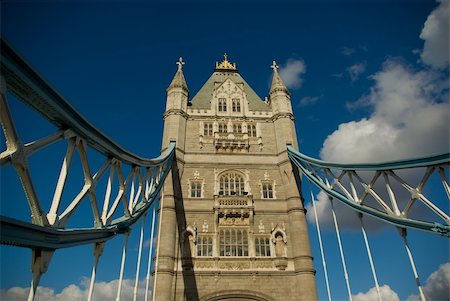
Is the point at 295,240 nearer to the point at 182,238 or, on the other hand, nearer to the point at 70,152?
the point at 182,238

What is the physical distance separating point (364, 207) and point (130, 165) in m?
9.27

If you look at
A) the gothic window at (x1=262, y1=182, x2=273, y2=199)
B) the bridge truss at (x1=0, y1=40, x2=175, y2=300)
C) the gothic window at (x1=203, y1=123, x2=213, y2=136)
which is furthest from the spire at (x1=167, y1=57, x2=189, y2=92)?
the bridge truss at (x1=0, y1=40, x2=175, y2=300)

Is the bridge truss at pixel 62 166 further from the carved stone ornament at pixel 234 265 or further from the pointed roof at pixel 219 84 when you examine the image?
the pointed roof at pixel 219 84

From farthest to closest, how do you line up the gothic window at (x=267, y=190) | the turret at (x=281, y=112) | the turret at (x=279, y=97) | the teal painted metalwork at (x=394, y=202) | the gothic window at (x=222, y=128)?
the turret at (x=279, y=97) < the gothic window at (x=222, y=128) < the turret at (x=281, y=112) < the gothic window at (x=267, y=190) < the teal painted metalwork at (x=394, y=202)

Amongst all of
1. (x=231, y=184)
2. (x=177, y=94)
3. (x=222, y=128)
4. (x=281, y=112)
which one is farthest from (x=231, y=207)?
(x=177, y=94)

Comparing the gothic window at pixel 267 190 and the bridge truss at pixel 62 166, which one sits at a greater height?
the gothic window at pixel 267 190

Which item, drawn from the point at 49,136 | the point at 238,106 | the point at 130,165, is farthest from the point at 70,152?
the point at 238,106

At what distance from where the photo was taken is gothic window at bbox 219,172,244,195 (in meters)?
21.5

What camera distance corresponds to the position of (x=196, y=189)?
21328mm

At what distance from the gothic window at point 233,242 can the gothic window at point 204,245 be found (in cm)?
71

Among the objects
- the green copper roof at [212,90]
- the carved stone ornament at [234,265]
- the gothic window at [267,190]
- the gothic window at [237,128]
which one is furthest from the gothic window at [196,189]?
the green copper roof at [212,90]

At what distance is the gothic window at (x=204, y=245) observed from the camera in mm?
18953

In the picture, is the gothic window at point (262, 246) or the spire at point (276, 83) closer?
the gothic window at point (262, 246)

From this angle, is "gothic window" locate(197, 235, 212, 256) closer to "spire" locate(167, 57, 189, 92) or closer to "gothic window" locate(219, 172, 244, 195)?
"gothic window" locate(219, 172, 244, 195)
